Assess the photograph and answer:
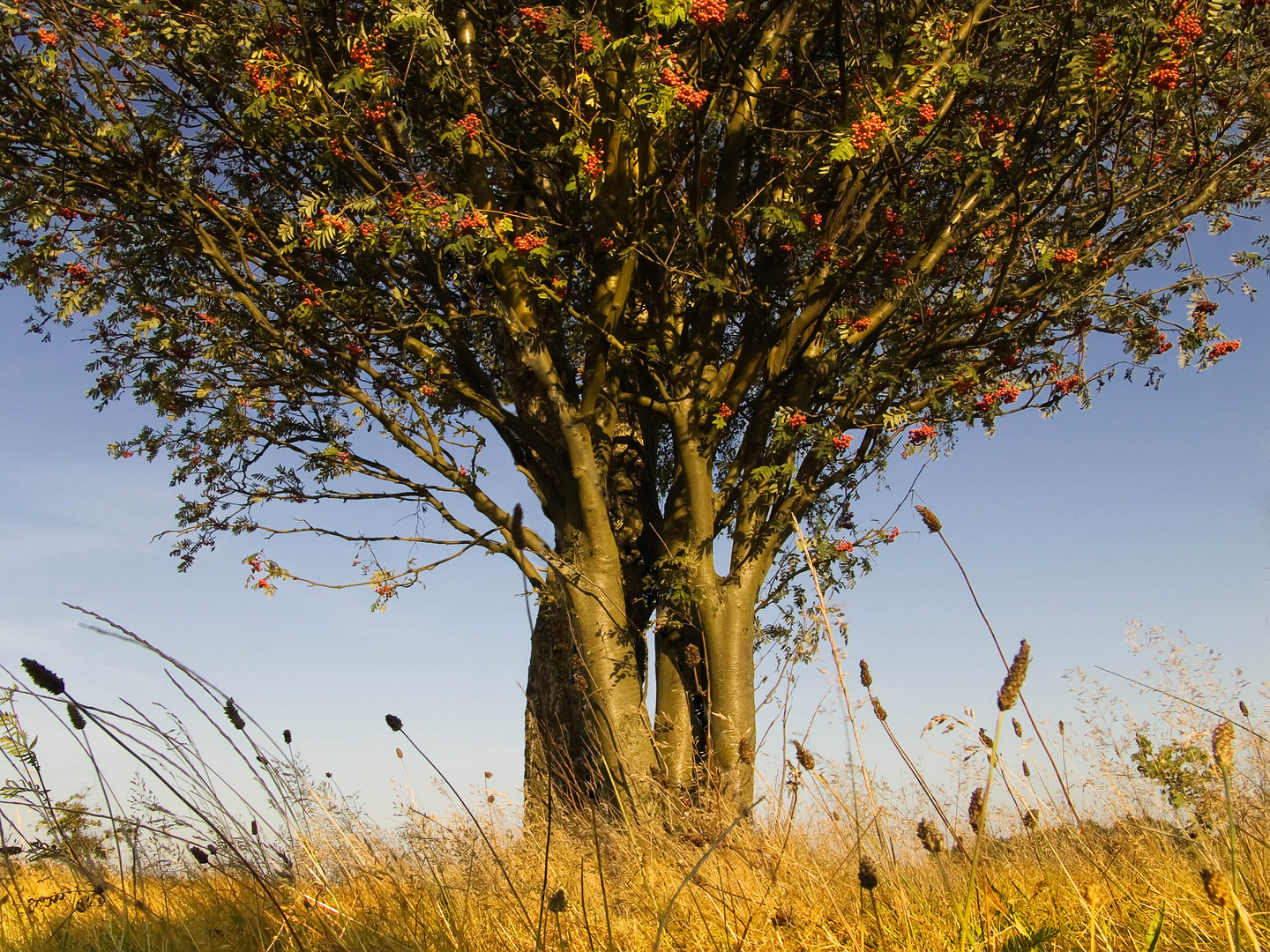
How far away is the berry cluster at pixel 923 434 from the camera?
7.06 metres

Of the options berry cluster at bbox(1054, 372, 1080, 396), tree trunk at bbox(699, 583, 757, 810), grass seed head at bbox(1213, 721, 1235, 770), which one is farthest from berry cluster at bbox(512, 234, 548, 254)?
grass seed head at bbox(1213, 721, 1235, 770)

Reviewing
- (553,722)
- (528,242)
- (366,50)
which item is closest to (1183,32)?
(528,242)

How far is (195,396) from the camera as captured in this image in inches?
317

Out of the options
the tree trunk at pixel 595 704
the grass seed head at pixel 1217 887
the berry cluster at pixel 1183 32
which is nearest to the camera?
the grass seed head at pixel 1217 887

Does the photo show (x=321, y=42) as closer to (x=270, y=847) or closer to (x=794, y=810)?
(x=270, y=847)

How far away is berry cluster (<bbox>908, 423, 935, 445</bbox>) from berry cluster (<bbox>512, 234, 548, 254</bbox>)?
10.4ft

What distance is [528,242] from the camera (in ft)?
21.8

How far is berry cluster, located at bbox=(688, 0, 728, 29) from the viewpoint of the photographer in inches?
235

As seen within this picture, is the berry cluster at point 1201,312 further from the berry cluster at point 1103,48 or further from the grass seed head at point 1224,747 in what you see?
the grass seed head at point 1224,747

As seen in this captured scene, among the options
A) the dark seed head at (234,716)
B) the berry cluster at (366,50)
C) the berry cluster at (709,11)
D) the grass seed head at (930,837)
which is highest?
the berry cluster at (366,50)

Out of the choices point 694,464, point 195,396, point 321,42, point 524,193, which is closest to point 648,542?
point 694,464

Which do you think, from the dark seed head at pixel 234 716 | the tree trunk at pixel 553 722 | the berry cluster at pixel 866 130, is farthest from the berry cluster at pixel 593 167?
the dark seed head at pixel 234 716

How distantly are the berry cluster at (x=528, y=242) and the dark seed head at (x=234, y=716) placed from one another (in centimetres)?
440

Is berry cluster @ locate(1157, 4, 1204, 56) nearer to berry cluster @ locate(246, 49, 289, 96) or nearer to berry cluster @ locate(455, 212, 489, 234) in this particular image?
berry cluster @ locate(455, 212, 489, 234)
